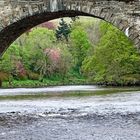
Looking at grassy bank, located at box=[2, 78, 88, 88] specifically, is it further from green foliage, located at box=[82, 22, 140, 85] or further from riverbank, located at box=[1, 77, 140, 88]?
→ green foliage, located at box=[82, 22, 140, 85]

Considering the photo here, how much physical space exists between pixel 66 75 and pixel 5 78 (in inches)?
683

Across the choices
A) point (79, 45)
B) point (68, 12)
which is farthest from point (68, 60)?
point (68, 12)

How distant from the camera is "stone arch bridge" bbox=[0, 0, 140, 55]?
19.5 metres

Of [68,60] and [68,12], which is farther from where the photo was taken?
[68,60]

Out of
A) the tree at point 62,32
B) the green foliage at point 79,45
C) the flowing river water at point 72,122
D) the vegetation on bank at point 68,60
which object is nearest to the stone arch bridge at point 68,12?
the flowing river water at point 72,122

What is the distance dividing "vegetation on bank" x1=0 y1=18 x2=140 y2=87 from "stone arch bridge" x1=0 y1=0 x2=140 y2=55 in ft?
136

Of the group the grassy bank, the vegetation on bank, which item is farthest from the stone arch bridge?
the grassy bank

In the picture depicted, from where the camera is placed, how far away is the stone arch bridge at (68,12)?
19453 mm

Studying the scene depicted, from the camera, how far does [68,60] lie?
90812 mm

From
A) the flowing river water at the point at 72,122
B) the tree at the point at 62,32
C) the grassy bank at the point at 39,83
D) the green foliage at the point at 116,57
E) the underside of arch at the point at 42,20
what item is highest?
the tree at the point at 62,32

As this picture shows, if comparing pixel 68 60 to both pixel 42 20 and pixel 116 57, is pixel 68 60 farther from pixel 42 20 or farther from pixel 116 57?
pixel 42 20

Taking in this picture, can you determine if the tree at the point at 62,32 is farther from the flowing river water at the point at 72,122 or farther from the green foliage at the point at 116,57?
the flowing river water at the point at 72,122

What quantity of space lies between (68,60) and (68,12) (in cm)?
6929

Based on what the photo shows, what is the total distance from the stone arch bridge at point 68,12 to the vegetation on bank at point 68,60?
4132 centimetres
